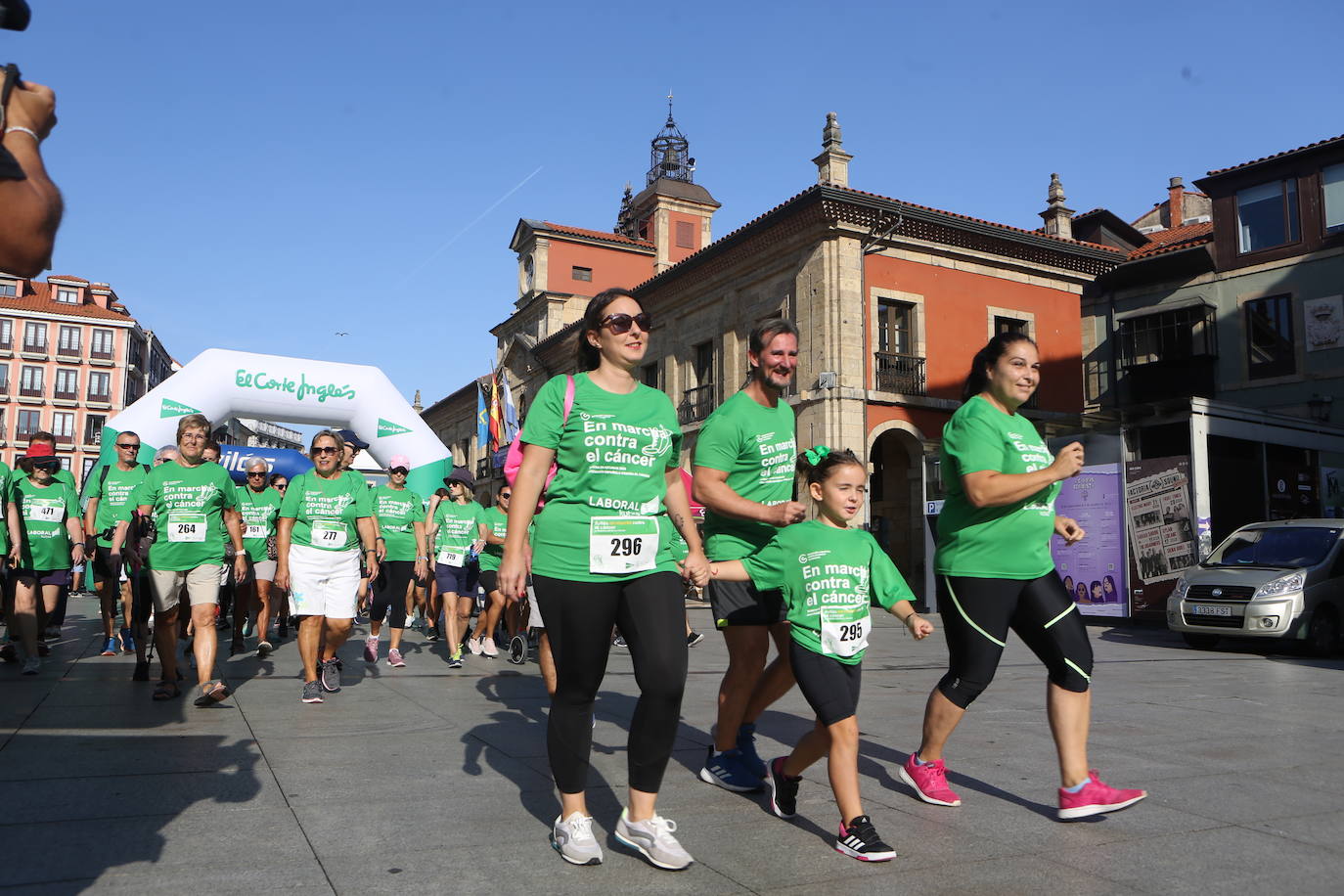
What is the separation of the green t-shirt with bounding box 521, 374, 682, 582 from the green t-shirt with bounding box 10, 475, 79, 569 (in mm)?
6633

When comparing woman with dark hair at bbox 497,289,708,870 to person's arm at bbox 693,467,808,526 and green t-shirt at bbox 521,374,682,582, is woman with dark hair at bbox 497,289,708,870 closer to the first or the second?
green t-shirt at bbox 521,374,682,582

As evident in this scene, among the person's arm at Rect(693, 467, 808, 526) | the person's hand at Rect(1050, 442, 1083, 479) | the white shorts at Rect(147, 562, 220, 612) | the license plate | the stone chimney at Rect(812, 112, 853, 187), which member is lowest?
the license plate

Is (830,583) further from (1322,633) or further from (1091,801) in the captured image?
(1322,633)

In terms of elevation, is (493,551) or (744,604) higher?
(493,551)

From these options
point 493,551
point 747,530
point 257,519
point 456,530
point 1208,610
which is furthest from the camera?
point 1208,610

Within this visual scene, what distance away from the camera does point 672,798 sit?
4148 millimetres

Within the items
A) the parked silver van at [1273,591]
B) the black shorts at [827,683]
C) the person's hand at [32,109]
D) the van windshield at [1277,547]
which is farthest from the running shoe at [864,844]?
the van windshield at [1277,547]

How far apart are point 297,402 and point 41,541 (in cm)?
930

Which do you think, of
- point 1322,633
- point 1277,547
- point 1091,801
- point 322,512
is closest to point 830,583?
point 1091,801

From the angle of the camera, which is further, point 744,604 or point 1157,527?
point 1157,527

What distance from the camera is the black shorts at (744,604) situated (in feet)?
13.7

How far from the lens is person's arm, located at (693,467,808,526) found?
377cm

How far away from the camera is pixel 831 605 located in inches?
144

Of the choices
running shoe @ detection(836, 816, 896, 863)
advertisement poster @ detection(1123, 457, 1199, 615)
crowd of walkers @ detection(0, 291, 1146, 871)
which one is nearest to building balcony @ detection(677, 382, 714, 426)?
advertisement poster @ detection(1123, 457, 1199, 615)
